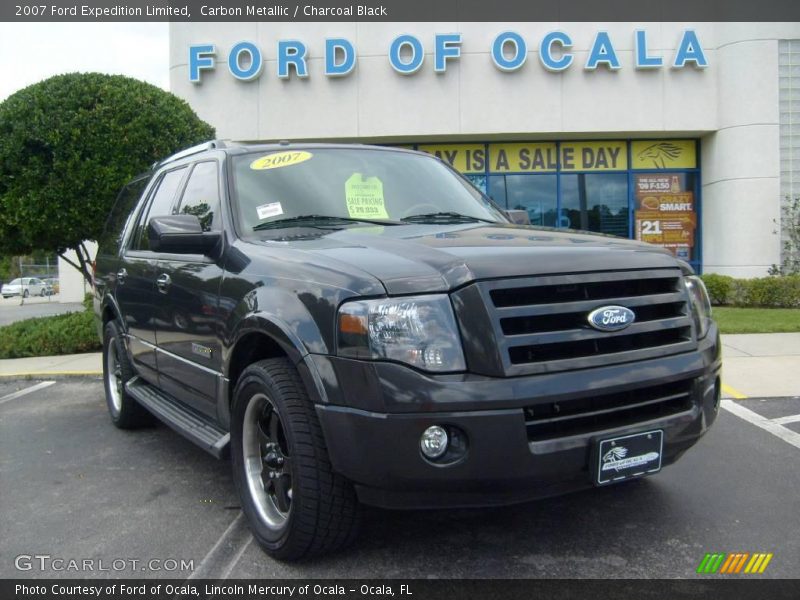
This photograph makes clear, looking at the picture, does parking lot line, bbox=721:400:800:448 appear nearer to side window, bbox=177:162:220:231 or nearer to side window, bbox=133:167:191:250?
side window, bbox=177:162:220:231

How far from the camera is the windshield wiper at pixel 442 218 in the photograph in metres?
3.72

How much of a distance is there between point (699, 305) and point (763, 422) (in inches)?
104

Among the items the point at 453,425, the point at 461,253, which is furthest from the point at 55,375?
the point at 453,425

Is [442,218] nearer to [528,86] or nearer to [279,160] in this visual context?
[279,160]

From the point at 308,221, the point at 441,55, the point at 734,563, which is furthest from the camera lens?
the point at 441,55

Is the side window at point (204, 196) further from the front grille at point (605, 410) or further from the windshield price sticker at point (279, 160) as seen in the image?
the front grille at point (605, 410)

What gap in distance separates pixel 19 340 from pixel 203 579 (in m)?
7.99

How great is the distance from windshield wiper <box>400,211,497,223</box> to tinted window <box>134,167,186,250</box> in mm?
1706

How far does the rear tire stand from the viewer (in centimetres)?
505

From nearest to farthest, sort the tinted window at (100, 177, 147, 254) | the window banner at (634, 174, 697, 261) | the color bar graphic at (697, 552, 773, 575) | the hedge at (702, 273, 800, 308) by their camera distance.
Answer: the color bar graphic at (697, 552, 773, 575), the tinted window at (100, 177, 147, 254), the hedge at (702, 273, 800, 308), the window banner at (634, 174, 697, 261)

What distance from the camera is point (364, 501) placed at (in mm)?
2574

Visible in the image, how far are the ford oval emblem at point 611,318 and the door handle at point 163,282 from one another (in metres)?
2.48

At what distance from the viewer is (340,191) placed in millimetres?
3807

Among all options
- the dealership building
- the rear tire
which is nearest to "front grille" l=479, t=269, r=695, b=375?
the rear tire
